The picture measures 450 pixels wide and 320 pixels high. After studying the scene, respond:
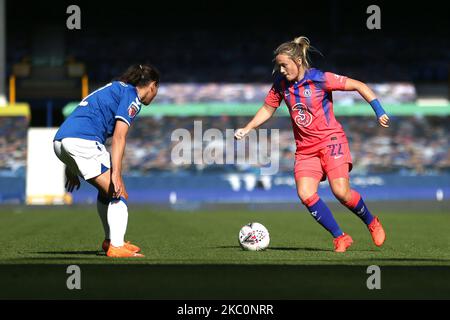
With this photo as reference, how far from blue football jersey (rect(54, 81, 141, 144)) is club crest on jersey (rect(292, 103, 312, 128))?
1758 mm

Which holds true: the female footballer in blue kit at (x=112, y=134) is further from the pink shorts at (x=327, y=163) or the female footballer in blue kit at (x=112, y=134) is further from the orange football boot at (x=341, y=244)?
the orange football boot at (x=341, y=244)

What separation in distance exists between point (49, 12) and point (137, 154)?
6.82m

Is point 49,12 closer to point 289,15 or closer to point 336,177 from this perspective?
point 289,15

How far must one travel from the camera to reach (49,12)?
109 feet

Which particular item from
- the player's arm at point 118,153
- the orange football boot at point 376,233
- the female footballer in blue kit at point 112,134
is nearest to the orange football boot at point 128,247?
the female footballer in blue kit at point 112,134

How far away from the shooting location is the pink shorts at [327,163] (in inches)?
366

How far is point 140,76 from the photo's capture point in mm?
8547

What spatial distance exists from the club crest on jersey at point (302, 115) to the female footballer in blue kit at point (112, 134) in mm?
1571

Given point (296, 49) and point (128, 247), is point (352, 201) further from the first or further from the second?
point (128, 247)

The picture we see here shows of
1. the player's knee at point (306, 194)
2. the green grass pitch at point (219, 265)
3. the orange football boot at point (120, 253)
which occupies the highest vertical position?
the player's knee at point (306, 194)

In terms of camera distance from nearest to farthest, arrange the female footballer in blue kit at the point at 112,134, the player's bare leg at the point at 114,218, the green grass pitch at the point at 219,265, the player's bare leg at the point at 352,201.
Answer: the green grass pitch at the point at 219,265
the female footballer in blue kit at the point at 112,134
the player's bare leg at the point at 114,218
the player's bare leg at the point at 352,201

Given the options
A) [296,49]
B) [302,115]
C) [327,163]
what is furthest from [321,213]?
[296,49]
